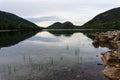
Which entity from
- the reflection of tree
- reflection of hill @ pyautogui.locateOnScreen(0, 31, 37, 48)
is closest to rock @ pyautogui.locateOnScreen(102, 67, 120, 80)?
the reflection of tree

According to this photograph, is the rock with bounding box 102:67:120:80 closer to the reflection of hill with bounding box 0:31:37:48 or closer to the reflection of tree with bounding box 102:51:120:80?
the reflection of tree with bounding box 102:51:120:80

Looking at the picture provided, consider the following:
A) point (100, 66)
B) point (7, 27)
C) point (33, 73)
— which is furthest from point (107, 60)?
point (7, 27)

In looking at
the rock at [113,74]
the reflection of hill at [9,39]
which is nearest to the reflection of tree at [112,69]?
the rock at [113,74]

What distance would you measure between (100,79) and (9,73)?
438 inches

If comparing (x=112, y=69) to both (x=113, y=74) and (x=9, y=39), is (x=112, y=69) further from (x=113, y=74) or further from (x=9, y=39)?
(x=9, y=39)

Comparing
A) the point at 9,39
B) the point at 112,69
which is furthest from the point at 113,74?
the point at 9,39

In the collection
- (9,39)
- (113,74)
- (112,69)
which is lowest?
(113,74)

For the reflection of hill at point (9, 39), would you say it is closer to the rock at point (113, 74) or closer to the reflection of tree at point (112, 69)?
the reflection of tree at point (112, 69)

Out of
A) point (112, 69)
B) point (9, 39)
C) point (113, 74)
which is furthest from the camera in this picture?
point (9, 39)

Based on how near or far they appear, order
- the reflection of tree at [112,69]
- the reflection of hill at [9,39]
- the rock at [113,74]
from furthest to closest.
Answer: the reflection of hill at [9,39], the reflection of tree at [112,69], the rock at [113,74]

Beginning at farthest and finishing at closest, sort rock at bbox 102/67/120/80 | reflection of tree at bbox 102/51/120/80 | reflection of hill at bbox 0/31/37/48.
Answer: reflection of hill at bbox 0/31/37/48 → reflection of tree at bbox 102/51/120/80 → rock at bbox 102/67/120/80

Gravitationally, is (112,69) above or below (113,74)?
above

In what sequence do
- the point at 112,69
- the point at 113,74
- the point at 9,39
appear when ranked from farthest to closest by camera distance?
the point at 9,39
the point at 112,69
the point at 113,74

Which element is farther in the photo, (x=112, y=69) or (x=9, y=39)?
(x=9, y=39)
